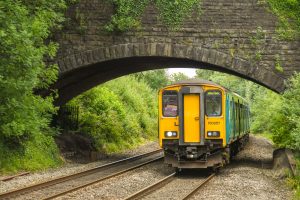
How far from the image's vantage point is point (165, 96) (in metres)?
17.0

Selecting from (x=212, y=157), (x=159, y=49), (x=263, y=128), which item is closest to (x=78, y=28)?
(x=159, y=49)

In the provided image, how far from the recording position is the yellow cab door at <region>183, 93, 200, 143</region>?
1645 cm

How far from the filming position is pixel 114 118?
3048 centimetres

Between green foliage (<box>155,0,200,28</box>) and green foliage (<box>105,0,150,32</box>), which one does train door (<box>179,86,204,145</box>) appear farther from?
green foliage (<box>105,0,150,32</box>)

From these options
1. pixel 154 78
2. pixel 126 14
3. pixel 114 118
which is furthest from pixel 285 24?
pixel 154 78

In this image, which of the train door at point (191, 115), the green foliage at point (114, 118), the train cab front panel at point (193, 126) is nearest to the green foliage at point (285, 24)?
the train cab front panel at point (193, 126)

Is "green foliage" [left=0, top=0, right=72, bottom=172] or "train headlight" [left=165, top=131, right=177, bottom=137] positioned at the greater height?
"green foliage" [left=0, top=0, right=72, bottom=172]

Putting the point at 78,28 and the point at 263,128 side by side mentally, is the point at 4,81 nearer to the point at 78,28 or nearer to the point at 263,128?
the point at 78,28

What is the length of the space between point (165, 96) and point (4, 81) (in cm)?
515

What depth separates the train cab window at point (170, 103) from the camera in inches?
661

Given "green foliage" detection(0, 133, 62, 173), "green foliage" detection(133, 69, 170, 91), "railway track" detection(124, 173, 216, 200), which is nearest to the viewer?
"railway track" detection(124, 173, 216, 200)

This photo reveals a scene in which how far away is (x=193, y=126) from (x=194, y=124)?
0.23ft

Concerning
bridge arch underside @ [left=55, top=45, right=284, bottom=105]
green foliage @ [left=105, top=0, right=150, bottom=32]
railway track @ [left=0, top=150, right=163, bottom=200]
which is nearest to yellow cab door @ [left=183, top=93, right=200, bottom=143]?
railway track @ [left=0, top=150, right=163, bottom=200]

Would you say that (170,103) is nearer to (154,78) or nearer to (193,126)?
(193,126)
